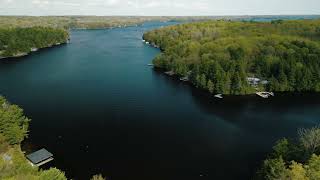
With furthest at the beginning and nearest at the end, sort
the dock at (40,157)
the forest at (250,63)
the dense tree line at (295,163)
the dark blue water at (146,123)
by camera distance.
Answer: the forest at (250,63), the dark blue water at (146,123), the dock at (40,157), the dense tree line at (295,163)

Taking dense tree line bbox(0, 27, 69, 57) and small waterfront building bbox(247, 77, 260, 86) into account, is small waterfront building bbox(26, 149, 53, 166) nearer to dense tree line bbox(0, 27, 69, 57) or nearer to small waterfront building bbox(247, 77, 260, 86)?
small waterfront building bbox(247, 77, 260, 86)

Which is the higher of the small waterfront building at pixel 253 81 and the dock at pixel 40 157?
the small waterfront building at pixel 253 81

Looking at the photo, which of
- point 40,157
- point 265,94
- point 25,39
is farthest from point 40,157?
point 25,39

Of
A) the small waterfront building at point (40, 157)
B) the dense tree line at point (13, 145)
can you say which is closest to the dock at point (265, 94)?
the small waterfront building at point (40, 157)

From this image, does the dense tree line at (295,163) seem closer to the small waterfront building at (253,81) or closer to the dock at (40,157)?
the dock at (40,157)

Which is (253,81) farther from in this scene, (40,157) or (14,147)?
(14,147)
